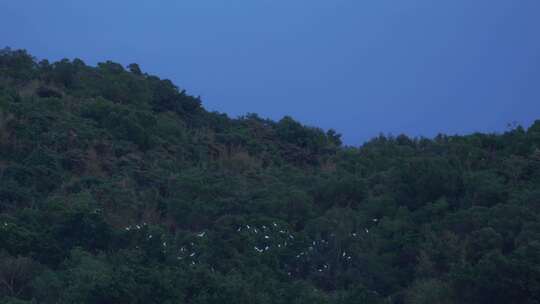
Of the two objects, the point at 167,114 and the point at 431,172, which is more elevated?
the point at 167,114

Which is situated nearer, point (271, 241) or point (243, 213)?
point (271, 241)

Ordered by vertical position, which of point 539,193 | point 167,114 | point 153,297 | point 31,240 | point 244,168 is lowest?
point 153,297

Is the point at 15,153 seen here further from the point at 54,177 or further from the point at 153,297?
the point at 153,297

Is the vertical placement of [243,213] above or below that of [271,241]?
above

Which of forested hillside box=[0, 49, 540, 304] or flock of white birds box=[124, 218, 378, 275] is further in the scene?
flock of white birds box=[124, 218, 378, 275]

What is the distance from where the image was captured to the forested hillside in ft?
31.7

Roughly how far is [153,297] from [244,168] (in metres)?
8.19

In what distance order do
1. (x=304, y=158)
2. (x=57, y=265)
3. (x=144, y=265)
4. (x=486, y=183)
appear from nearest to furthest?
(x=144, y=265), (x=57, y=265), (x=486, y=183), (x=304, y=158)

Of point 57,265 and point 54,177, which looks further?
point 54,177

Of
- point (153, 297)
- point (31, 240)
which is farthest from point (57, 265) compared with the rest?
point (153, 297)

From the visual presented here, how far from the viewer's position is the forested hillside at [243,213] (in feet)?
31.7

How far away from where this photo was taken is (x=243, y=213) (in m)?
13.4

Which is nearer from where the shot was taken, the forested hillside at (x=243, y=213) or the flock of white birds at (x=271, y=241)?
the forested hillside at (x=243, y=213)

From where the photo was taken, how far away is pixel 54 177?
569 inches
